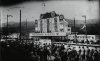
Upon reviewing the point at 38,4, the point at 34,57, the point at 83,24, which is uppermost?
the point at 38,4

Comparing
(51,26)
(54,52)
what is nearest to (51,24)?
(51,26)

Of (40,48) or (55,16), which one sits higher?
(55,16)

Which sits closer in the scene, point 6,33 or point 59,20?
point 59,20

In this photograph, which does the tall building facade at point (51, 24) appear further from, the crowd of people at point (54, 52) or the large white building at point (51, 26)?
the crowd of people at point (54, 52)

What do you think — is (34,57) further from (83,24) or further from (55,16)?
(83,24)

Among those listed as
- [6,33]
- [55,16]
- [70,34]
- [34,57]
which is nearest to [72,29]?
[70,34]

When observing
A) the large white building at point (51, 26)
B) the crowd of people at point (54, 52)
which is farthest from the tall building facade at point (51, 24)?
the crowd of people at point (54, 52)

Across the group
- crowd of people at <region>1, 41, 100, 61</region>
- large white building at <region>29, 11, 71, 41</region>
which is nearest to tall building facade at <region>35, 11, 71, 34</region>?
large white building at <region>29, 11, 71, 41</region>
